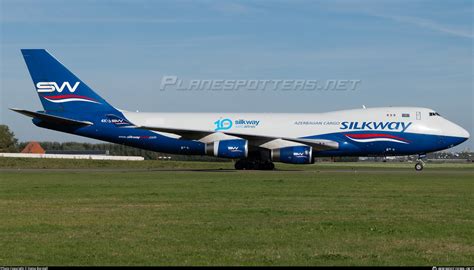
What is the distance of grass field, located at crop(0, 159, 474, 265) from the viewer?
11297 millimetres

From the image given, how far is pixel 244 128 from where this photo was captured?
46656 mm

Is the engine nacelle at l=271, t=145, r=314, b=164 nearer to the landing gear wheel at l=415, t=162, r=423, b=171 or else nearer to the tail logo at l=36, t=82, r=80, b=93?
the landing gear wheel at l=415, t=162, r=423, b=171

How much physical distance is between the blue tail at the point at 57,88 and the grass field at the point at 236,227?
23088 mm

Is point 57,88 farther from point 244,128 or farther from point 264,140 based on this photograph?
point 264,140

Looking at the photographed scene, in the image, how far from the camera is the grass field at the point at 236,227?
11297 mm

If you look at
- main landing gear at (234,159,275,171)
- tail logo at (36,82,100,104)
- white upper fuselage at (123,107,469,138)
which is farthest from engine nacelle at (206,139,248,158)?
tail logo at (36,82,100,104)

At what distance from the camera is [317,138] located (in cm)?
4525

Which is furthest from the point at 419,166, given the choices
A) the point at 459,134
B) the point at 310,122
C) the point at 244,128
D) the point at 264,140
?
the point at 244,128

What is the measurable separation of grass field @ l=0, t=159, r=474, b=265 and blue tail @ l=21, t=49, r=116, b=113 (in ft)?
75.7

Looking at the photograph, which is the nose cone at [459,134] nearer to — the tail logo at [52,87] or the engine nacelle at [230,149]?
the engine nacelle at [230,149]

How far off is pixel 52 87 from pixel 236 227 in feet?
117

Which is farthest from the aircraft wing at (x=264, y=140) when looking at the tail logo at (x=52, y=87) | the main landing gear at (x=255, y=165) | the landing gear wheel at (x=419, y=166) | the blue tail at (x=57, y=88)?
the tail logo at (x=52, y=87)

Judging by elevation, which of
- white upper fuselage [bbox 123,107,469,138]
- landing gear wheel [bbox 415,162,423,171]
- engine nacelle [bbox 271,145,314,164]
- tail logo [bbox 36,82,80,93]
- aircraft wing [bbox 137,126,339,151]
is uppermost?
tail logo [bbox 36,82,80,93]

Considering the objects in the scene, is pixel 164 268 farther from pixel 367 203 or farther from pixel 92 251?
pixel 367 203
